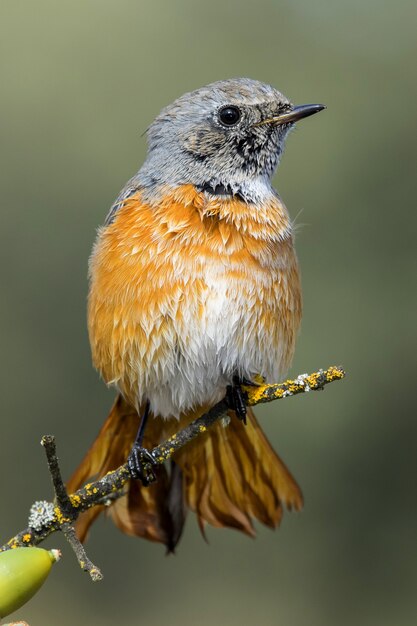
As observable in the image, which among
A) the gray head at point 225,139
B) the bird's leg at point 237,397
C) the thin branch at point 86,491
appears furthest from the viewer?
the gray head at point 225,139

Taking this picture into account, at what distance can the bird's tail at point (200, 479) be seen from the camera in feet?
14.4

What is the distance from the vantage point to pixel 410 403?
7.08 metres

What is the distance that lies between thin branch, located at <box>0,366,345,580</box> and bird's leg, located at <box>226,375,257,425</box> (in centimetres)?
34

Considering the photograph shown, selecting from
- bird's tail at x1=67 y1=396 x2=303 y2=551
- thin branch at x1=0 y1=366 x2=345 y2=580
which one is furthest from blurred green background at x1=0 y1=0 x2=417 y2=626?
thin branch at x1=0 y1=366 x2=345 y2=580

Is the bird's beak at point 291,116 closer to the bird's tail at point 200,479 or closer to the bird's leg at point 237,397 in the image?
the bird's leg at point 237,397

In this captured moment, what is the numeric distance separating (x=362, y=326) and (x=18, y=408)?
2838 mm

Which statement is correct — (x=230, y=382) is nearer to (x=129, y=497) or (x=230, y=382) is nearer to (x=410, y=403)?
(x=129, y=497)

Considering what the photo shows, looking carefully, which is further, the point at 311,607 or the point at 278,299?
the point at 311,607

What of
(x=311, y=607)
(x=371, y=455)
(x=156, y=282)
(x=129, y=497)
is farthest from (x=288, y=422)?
(x=156, y=282)

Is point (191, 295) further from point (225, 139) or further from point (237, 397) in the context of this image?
point (225, 139)

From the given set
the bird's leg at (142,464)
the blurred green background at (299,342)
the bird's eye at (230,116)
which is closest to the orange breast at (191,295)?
the bird's leg at (142,464)

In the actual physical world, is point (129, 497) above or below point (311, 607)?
above

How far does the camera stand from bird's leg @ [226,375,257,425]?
386 cm

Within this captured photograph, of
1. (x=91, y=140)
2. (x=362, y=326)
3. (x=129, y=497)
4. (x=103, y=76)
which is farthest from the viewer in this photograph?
(x=103, y=76)
